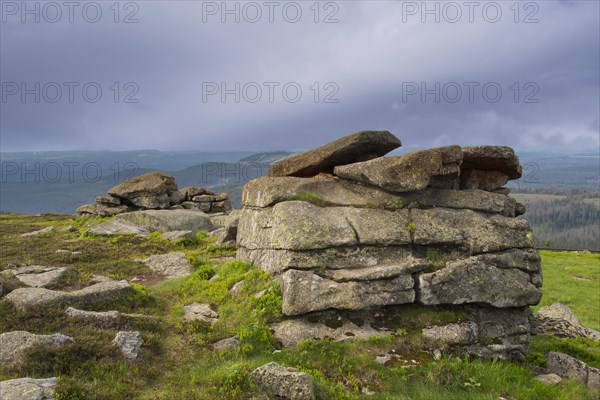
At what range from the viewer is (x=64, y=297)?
699 inches

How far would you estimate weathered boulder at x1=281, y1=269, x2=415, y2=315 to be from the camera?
17422 millimetres

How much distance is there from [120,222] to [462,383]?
4526 centimetres

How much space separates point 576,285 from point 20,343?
64.5 meters

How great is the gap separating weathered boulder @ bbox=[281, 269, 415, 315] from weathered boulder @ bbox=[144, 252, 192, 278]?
12.1m

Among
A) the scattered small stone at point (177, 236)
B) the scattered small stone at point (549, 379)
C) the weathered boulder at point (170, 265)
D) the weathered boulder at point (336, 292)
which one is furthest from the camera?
the scattered small stone at point (177, 236)

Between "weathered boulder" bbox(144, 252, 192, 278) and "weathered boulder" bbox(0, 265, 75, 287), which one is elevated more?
"weathered boulder" bbox(0, 265, 75, 287)

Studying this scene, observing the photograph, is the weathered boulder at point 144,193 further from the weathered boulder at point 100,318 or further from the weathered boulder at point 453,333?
the weathered boulder at point 453,333

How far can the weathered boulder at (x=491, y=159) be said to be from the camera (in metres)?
22.6

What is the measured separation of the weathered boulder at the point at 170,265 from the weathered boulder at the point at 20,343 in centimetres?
1363

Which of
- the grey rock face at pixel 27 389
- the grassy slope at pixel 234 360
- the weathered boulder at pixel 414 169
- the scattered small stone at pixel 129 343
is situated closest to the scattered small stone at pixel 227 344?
the grassy slope at pixel 234 360

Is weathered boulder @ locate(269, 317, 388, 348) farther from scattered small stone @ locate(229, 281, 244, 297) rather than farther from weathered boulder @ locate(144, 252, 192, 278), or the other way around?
weathered boulder @ locate(144, 252, 192, 278)

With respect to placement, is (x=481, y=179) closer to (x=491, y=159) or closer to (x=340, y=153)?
(x=491, y=159)

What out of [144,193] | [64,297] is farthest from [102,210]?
[64,297]

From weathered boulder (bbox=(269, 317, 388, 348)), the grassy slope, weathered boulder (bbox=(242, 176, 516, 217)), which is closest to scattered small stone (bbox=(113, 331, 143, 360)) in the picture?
the grassy slope
